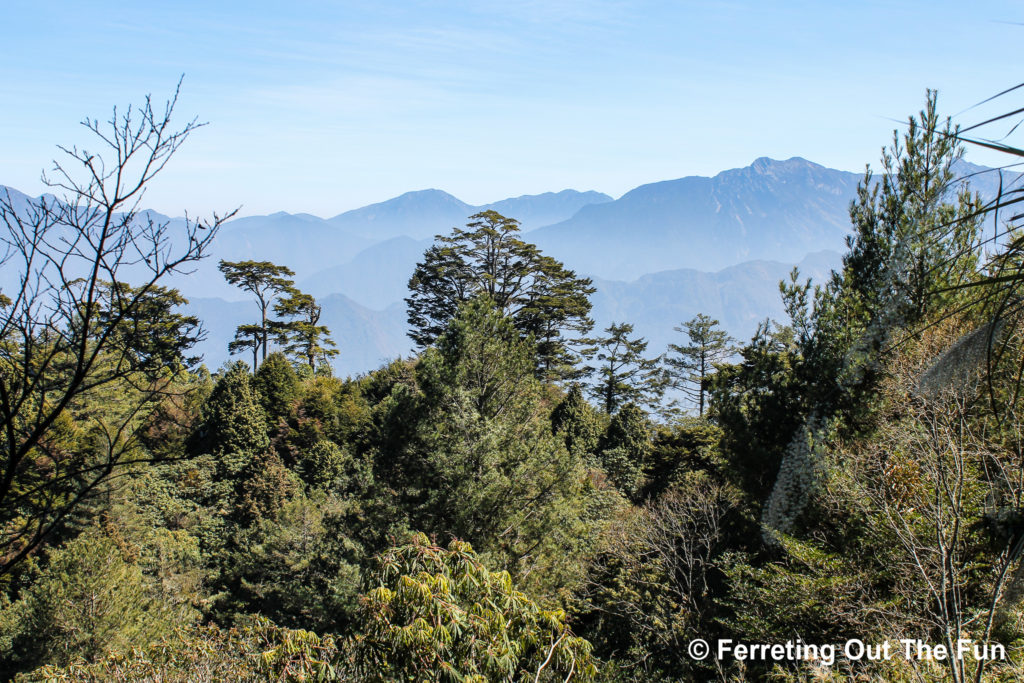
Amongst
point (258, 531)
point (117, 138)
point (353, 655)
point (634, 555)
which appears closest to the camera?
point (117, 138)

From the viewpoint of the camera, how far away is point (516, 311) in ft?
85.3

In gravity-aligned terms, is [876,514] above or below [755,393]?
below

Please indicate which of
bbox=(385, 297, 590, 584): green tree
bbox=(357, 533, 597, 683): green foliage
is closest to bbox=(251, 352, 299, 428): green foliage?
bbox=(385, 297, 590, 584): green tree

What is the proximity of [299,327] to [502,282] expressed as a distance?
1019cm

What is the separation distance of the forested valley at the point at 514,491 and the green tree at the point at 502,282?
5088mm

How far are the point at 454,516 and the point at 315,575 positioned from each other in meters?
4.09

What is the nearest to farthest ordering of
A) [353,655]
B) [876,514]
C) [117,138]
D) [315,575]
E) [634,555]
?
[117,138], [353,655], [876,514], [634,555], [315,575]

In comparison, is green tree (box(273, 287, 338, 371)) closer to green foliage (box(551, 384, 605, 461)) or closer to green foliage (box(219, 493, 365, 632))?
green foliage (box(219, 493, 365, 632))

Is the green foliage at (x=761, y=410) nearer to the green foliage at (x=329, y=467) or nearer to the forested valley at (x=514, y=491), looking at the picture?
the forested valley at (x=514, y=491)

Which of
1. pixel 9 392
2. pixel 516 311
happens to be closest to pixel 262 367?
pixel 516 311

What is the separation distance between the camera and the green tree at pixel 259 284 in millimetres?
28703

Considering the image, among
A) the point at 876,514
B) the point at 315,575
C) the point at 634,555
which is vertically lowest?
the point at 315,575

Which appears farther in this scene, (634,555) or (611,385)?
(611,385)

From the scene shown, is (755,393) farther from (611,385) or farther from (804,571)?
(611,385)
